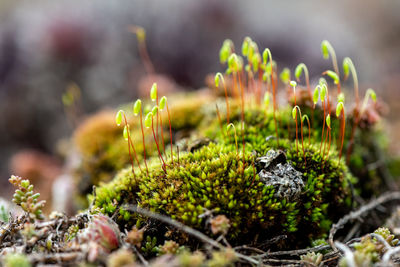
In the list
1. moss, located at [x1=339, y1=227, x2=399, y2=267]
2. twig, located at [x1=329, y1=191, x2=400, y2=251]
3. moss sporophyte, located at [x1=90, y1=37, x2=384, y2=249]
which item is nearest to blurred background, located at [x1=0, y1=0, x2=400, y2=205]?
moss sporophyte, located at [x1=90, y1=37, x2=384, y2=249]

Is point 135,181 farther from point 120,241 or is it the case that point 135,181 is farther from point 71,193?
point 71,193

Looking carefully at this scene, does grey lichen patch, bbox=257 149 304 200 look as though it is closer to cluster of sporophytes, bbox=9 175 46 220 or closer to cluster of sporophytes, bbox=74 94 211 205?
cluster of sporophytes, bbox=74 94 211 205

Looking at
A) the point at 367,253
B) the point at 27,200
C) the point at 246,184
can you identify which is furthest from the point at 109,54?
the point at 367,253

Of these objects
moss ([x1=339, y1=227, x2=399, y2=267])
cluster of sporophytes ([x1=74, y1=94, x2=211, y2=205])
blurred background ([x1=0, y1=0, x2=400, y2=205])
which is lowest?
moss ([x1=339, y1=227, x2=399, y2=267])

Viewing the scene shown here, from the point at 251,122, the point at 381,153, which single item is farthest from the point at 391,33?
the point at 251,122

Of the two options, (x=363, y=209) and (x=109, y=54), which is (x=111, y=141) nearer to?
(x=363, y=209)
